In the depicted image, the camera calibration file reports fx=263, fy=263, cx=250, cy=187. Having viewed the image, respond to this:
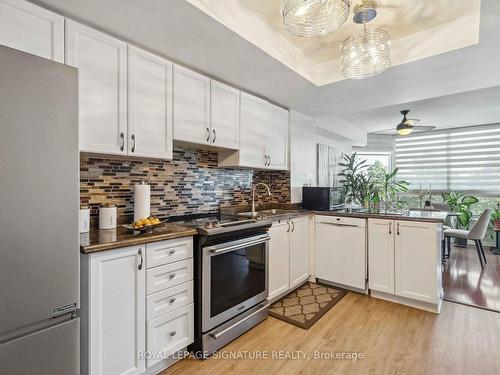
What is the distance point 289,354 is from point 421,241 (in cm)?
171

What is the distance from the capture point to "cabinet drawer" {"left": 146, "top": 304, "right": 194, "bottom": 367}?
66.4 inches

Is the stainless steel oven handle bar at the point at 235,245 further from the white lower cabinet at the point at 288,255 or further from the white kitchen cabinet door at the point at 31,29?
the white kitchen cabinet door at the point at 31,29

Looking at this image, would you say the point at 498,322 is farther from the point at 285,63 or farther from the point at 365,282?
the point at 285,63

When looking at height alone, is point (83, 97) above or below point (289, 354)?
above

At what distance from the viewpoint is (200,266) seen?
1918 millimetres

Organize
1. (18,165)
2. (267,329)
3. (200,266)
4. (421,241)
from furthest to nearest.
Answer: (421,241) → (267,329) → (200,266) → (18,165)

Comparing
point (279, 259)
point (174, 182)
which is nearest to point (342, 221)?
point (279, 259)

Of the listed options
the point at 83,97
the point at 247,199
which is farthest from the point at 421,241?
the point at 83,97

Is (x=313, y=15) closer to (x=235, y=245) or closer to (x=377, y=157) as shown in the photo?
(x=235, y=245)

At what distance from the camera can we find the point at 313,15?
1.49m

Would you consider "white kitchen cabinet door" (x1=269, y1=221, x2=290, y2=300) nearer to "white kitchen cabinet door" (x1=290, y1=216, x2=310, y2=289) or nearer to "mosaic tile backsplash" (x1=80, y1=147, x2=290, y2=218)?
"white kitchen cabinet door" (x1=290, y1=216, x2=310, y2=289)

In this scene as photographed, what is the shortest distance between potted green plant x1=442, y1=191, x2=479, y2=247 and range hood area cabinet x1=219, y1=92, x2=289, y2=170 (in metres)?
4.03

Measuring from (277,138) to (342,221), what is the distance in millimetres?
1280

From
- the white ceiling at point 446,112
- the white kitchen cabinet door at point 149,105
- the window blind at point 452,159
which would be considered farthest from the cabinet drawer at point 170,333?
the window blind at point 452,159
